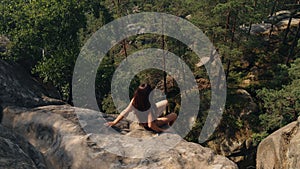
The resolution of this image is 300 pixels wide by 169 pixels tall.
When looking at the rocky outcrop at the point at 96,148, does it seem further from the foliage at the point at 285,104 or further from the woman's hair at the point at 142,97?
the foliage at the point at 285,104

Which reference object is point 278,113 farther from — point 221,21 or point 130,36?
point 130,36

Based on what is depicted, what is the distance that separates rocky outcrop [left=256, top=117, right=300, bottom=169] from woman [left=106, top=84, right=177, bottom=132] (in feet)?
14.6

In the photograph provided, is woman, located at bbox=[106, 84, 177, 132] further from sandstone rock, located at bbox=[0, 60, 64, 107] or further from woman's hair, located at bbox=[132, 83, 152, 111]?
sandstone rock, located at bbox=[0, 60, 64, 107]

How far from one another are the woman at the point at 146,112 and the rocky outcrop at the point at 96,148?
0.96 feet

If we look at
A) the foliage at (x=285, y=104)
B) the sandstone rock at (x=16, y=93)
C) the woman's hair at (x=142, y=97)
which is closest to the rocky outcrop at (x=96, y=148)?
the woman's hair at (x=142, y=97)

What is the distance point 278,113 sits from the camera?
24.7 m

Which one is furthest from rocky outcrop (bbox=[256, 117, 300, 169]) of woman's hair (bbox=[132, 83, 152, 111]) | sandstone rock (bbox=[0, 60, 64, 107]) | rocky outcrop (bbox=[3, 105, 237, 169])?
sandstone rock (bbox=[0, 60, 64, 107])

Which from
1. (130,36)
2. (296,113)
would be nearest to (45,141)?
(296,113)

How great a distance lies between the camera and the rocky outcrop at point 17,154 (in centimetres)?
680

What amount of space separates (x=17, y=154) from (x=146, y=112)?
13.0 feet

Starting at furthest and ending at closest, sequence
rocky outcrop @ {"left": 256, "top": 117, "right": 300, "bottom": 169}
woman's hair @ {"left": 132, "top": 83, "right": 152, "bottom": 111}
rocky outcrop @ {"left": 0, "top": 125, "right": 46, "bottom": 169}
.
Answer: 1. rocky outcrop @ {"left": 256, "top": 117, "right": 300, "bottom": 169}
2. woman's hair @ {"left": 132, "top": 83, "right": 152, "bottom": 111}
3. rocky outcrop @ {"left": 0, "top": 125, "right": 46, "bottom": 169}

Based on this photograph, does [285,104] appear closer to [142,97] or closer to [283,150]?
[283,150]

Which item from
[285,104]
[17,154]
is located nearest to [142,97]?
[17,154]

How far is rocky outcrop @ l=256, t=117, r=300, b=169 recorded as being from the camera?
980cm
